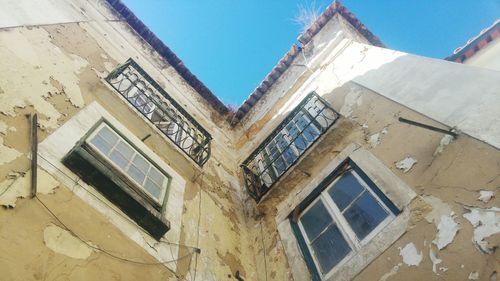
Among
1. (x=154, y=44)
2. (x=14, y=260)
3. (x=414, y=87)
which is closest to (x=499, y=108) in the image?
(x=414, y=87)

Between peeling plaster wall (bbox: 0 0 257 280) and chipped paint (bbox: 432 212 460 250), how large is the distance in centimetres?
260

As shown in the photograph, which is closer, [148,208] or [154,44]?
[148,208]

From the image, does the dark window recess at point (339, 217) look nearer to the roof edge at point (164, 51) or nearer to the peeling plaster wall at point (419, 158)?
the peeling plaster wall at point (419, 158)

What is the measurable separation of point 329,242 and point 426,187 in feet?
4.39

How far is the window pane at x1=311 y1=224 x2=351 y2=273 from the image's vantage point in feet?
14.2

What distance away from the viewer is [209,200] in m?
5.91

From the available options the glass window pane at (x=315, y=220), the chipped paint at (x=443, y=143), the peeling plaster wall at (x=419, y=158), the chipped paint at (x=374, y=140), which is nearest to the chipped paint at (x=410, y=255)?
the peeling plaster wall at (x=419, y=158)

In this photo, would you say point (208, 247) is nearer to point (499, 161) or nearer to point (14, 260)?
point (14, 260)

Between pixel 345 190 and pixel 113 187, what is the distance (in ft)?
9.63

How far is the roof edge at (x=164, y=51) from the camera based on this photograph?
9.13 metres

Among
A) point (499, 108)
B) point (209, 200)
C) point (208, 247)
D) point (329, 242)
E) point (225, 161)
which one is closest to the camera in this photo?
point (499, 108)

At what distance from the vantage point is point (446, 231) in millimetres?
3430

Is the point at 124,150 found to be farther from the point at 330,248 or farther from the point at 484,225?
the point at 484,225

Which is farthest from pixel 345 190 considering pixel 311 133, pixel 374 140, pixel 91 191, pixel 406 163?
pixel 91 191
